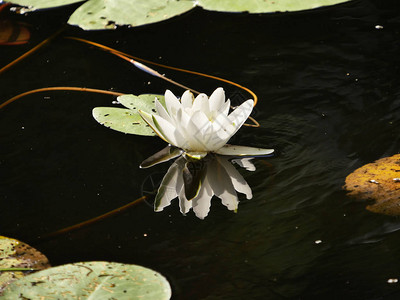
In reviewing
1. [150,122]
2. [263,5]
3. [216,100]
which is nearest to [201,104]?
[216,100]

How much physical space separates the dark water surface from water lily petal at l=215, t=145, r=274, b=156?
41mm

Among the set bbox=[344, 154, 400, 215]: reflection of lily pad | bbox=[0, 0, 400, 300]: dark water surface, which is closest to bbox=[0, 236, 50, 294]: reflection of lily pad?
bbox=[0, 0, 400, 300]: dark water surface

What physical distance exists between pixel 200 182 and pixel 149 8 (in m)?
1.33

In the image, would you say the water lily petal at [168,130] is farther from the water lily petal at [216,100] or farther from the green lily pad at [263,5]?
the green lily pad at [263,5]

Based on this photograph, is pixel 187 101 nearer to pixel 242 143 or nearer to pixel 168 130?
pixel 168 130

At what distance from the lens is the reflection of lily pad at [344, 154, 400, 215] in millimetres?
1565

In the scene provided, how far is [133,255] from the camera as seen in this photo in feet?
4.84

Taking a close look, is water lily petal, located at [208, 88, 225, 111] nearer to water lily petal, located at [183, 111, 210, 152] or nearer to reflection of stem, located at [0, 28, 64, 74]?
water lily petal, located at [183, 111, 210, 152]

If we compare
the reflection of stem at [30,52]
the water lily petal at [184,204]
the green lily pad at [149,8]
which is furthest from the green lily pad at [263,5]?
the water lily petal at [184,204]

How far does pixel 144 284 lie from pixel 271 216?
453 mm

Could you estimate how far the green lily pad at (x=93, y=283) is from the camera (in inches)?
49.8

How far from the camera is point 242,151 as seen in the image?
184cm

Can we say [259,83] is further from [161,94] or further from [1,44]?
[1,44]

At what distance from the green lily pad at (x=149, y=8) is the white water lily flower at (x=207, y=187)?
1.10 m
